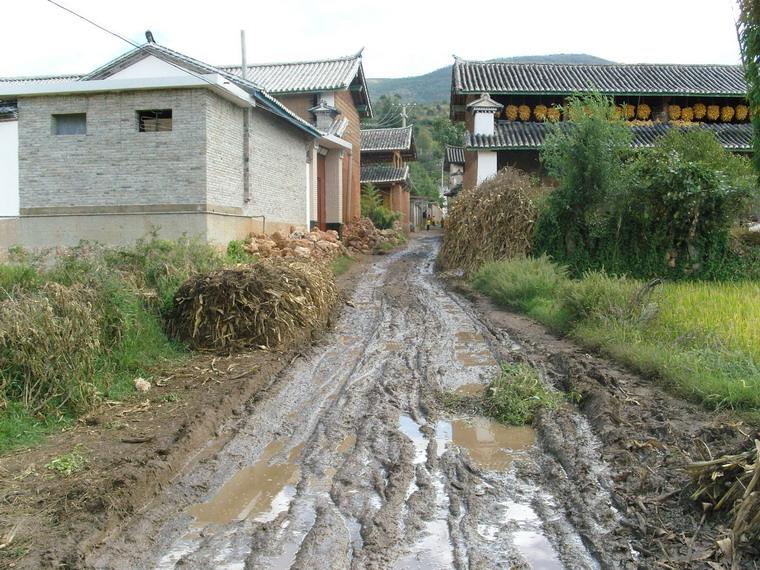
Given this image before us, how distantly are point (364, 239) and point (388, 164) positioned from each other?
1365 cm

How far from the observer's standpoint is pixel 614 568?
366cm

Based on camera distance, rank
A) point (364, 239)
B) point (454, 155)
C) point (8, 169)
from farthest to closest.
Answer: point (454, 155) → point (364, 239) → point (8, 169)

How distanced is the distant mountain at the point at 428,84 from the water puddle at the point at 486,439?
10941cm

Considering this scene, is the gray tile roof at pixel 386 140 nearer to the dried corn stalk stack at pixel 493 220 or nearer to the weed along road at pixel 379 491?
the dried corn stalk stack at pixel 493 220

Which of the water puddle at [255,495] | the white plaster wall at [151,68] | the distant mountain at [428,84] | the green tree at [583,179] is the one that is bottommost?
the water puddle at [255,495]

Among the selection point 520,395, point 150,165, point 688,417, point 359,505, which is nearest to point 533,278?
point 520,395

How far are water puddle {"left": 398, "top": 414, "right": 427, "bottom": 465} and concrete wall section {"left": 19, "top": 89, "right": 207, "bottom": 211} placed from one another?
8.96m

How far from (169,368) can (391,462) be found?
353cm

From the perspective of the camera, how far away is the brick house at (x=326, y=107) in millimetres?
23578

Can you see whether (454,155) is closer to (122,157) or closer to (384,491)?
(122,157)

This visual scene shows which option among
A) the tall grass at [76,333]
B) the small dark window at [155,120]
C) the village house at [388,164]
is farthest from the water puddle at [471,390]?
the village house at [388,164]

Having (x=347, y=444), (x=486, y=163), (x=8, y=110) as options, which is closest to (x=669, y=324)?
(x=347, y=444)

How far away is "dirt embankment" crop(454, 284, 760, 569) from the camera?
3.78 m

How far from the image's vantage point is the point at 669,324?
8594 millimetres
